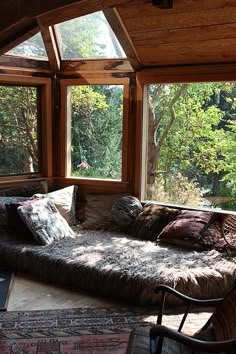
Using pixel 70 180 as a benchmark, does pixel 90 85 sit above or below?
above

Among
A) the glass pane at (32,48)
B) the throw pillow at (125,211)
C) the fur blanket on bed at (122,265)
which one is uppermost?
the glass pane at (32,48)

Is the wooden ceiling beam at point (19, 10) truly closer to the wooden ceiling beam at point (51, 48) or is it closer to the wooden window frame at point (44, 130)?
the wooden ceiling beam at point (51, 48)

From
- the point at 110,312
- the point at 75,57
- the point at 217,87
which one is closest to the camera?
the point at 110,312

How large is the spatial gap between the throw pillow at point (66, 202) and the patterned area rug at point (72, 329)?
1.92 metres

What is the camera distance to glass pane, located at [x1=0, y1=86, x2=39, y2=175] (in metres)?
5.65

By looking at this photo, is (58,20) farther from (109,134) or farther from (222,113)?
(222,113)

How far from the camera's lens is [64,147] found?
601 cm

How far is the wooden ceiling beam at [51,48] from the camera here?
5384mm

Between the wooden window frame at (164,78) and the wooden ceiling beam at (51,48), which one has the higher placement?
the wooden ceiling beam at (51,48)

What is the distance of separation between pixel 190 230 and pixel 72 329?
1825 millimetres

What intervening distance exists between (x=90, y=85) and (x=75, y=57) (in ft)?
1.37

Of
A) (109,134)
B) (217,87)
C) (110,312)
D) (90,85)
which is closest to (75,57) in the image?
(90,85)

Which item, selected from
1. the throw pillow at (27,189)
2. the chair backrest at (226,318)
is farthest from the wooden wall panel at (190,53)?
the chair backrest at (226,318)

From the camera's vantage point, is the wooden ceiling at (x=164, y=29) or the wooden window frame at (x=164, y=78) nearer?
the wooden ceiling at (x=164, y=29)
